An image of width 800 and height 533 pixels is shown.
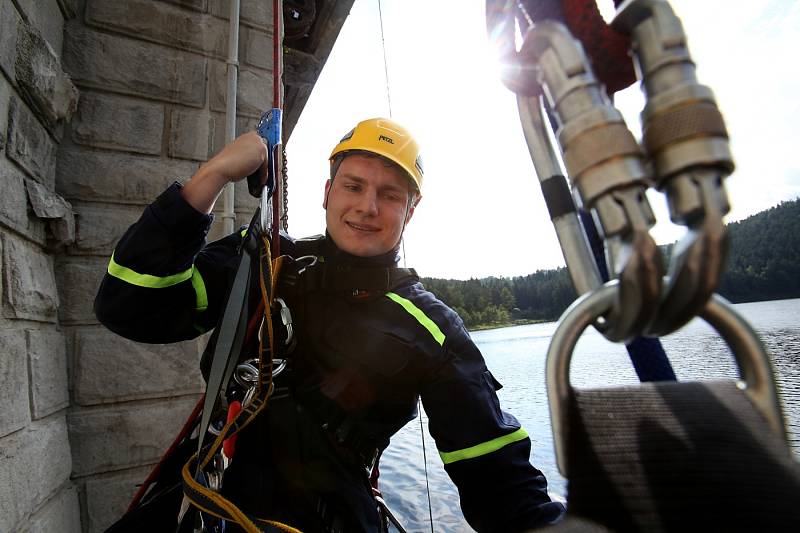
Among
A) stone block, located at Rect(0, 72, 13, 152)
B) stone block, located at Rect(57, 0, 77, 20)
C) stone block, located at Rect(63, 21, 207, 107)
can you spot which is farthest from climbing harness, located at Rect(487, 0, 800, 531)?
stone block, located at Rect(57, 0, 77, 20)

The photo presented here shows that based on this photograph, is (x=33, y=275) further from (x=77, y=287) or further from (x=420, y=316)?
(x=420, y=316)

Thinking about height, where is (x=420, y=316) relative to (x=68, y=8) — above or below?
below

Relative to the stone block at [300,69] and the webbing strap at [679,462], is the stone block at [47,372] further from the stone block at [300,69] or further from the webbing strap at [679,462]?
the stone block at [300,69]

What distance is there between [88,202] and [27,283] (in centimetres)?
70

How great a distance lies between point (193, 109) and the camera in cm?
247

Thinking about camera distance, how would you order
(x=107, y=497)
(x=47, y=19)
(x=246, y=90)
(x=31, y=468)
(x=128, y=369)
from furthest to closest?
(x=246, y=90)
(x=128, y=369)
(x=107, y=497)
(x=47, y=19)
(x=31, y=468)

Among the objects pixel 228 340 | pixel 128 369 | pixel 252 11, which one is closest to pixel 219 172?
Answer: pixel 228 340

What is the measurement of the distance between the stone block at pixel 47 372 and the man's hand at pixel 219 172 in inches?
35.8

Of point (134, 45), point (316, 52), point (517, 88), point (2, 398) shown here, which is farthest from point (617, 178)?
point (316, 52)

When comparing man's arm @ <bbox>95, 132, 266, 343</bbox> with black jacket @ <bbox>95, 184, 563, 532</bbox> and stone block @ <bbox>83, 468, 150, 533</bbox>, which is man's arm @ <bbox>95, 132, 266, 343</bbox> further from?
stone block @ <bbox>83, 468, 150, 533</bbox>

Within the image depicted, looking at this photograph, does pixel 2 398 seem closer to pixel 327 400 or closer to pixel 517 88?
pixel 327 400

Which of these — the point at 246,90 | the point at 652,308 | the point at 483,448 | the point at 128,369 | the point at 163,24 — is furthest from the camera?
the point at 246,90

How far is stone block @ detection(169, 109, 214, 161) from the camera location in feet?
7.87

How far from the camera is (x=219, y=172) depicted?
144cm
